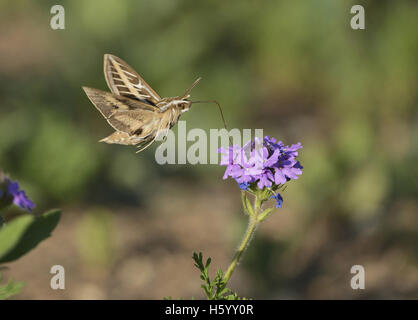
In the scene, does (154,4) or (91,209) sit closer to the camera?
(91,209)

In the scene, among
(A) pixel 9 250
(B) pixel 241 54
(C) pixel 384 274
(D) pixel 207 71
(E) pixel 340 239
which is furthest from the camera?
(B) pixel 241 54

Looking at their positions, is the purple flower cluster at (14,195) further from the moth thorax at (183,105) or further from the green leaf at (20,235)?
the moth thorax at (183,105)

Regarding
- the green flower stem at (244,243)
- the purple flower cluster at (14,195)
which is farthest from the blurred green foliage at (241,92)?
the purple flower cluster at (14,195)

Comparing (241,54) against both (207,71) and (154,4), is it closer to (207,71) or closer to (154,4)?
(207,71)

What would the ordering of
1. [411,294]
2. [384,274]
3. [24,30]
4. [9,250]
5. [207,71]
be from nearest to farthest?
1. [9,250]
2. [411,294]
3. [384,274]
4. [207,71]
5. [24,30]

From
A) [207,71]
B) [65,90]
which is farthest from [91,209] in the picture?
Answer: [207,71]

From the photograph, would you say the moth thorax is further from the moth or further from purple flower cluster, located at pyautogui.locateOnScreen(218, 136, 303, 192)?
purple flower cluster, located at pyautogui.locateOnScreen(218, 136, 303, 192)
